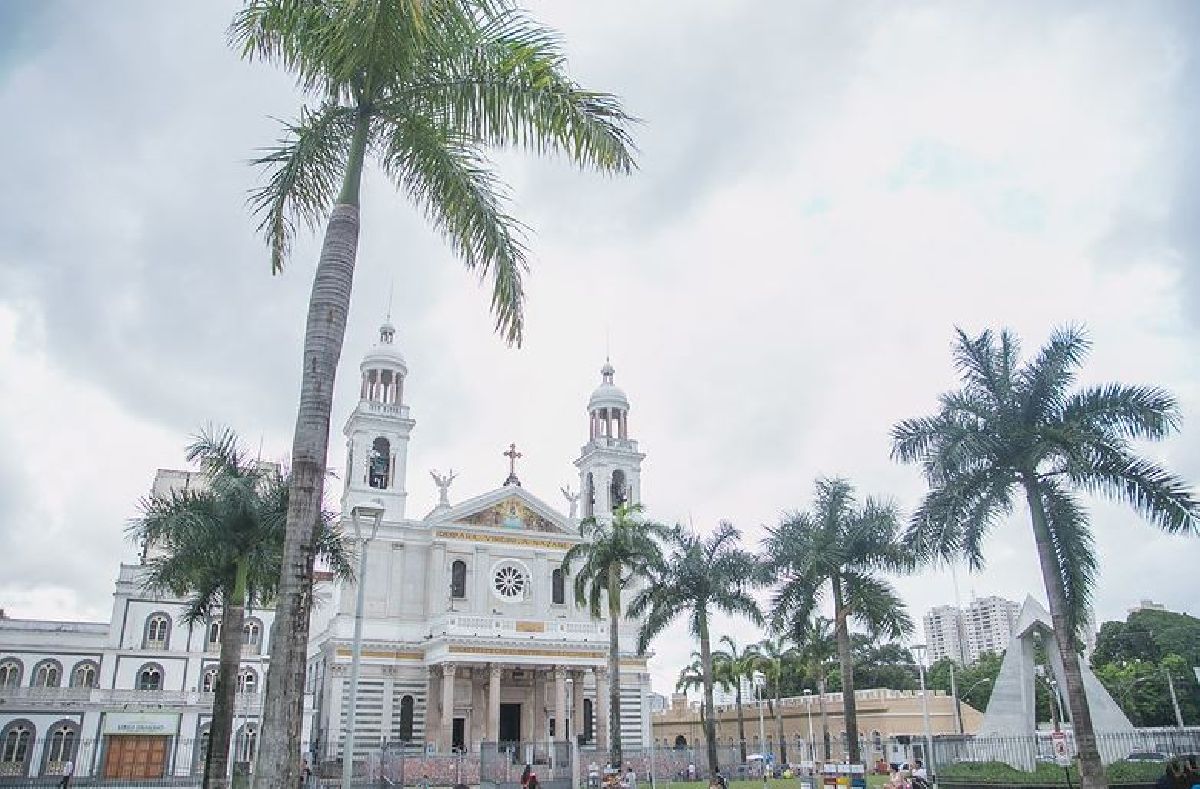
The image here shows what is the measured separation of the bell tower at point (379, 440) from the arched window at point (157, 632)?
969cm

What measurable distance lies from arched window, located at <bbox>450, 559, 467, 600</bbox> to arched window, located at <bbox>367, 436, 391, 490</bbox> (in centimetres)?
530

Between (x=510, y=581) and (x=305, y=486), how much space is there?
1509 inches

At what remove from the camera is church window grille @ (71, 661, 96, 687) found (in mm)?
42219

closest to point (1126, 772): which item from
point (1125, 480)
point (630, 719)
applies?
point (1125, 480)

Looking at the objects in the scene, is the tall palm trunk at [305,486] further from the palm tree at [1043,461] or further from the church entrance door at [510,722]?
the church entrance door at [510,722]

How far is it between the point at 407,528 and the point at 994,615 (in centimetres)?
12856

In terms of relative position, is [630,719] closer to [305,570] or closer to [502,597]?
[502,597]

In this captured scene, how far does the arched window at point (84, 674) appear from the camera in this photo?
1662 inches

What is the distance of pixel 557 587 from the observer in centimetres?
4869

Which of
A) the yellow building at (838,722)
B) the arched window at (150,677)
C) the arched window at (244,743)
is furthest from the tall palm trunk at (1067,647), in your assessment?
the arched window at (150,677)

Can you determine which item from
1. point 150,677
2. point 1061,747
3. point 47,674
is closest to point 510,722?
point 150,677

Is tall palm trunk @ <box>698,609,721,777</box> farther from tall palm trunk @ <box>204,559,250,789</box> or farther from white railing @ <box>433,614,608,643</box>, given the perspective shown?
tall palm trunk @ <box>204,559,250,789</box>

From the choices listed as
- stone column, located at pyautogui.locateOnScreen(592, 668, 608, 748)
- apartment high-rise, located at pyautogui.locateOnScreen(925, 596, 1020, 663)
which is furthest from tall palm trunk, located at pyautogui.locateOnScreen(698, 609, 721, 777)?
apartment high-rise, located at pyautogui.locateOnScreen(925, 596, 1020, 663)

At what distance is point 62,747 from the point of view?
133 feet
